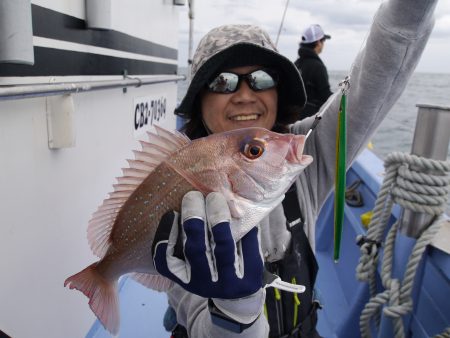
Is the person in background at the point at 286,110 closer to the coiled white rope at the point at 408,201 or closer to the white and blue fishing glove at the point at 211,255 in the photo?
the white and blue fishing glove at the point at 211,255

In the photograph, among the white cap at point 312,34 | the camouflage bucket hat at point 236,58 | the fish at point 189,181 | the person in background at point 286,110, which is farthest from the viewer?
the white cap at point 312,34

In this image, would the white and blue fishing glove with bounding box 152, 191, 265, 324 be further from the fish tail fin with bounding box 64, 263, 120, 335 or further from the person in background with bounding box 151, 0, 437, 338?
the fish tail fin with bounding box 64, 263, 120, 335

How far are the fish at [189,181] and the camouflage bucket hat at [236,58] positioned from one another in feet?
1.52

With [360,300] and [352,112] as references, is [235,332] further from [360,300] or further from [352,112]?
[360,300]

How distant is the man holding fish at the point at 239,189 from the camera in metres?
1.01

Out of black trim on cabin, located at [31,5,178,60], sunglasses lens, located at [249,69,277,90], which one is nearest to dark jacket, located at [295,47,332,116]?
black trim on cabin, located at [31,5,178,60]

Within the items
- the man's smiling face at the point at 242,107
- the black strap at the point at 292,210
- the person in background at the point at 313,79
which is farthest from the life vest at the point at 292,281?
the person in background at the point at 313,79

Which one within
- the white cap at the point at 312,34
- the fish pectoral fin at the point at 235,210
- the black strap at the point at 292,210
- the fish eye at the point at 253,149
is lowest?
the black strap at the point at 292,210

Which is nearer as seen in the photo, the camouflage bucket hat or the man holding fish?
the man holding fish

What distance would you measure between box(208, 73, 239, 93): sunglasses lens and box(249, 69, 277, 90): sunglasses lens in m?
0.07

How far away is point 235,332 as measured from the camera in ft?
3.54

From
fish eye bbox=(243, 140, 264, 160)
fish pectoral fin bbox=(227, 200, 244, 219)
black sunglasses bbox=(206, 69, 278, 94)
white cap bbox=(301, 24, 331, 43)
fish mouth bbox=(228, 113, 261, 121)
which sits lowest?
fish pectoral fin bbox=(227, 200, 244, 219)

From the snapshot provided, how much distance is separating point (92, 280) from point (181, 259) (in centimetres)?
37

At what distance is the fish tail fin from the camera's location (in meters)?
1.19
